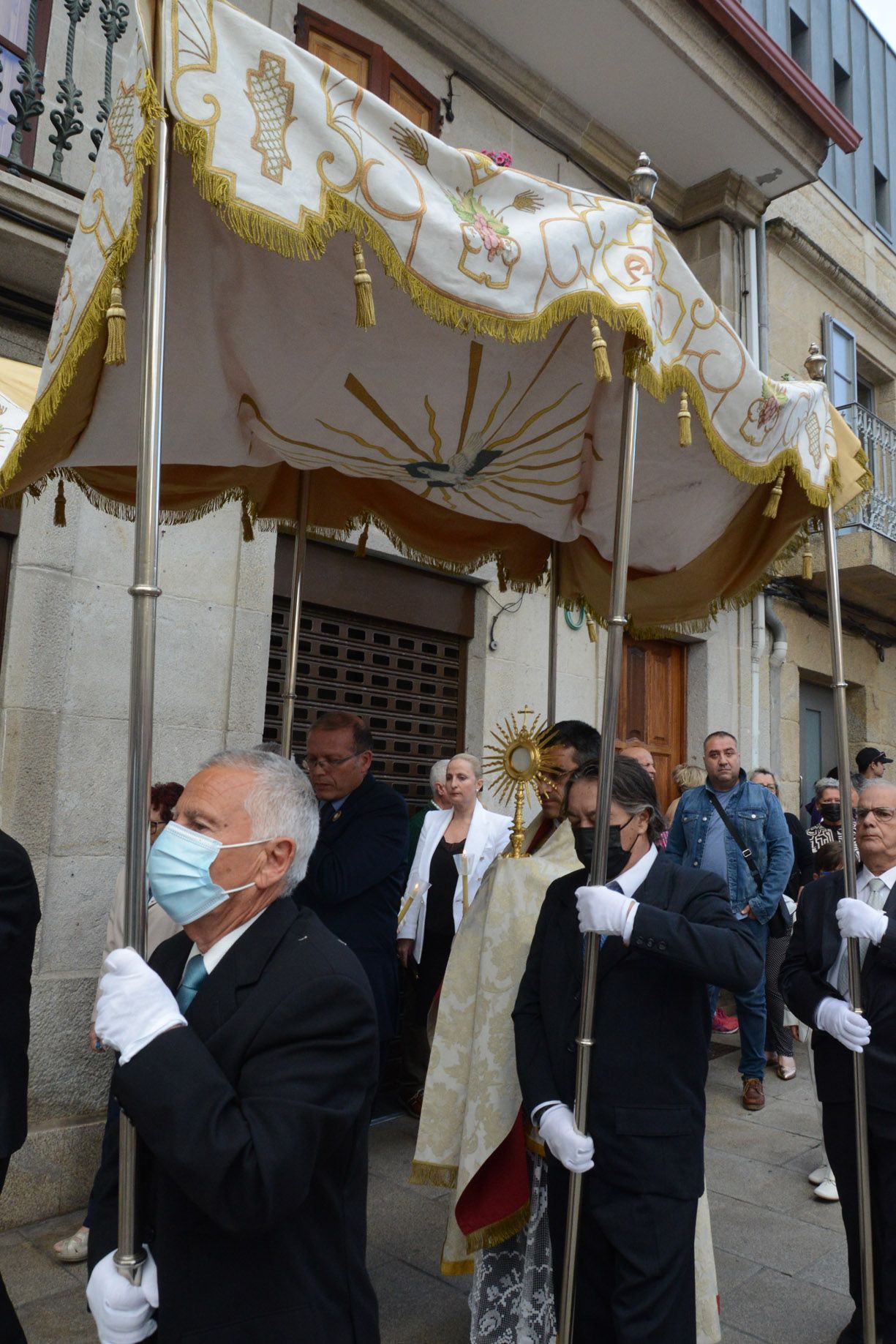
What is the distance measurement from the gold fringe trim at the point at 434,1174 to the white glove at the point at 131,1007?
1.57 meters

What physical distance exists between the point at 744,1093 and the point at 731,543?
330cm

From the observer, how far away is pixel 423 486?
3.87m

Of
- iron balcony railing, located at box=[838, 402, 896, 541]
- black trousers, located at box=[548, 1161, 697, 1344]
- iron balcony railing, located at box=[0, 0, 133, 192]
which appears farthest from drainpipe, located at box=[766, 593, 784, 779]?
black trousers, located at box=[548, 1161, 697, 1344]

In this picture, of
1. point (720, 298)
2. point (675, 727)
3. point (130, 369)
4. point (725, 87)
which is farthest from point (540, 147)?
point (130, 369)

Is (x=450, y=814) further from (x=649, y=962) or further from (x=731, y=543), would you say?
(x=649, y=962)

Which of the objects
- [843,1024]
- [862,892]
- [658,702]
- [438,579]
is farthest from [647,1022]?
[658,702]

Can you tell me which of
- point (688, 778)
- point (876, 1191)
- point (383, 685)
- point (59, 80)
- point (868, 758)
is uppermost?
point (59, 80)

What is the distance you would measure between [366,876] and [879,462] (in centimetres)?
903

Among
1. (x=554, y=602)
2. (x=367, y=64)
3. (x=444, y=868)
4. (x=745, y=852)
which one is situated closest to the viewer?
(x=554, y=602)

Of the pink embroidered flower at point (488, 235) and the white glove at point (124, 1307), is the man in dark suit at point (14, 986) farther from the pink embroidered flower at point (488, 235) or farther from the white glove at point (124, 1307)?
the pink embroidered flower at point (488, 235)

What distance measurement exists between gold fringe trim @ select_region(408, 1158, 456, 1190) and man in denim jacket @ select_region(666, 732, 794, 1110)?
9.69 ft

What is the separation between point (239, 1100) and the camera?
156 centimetres

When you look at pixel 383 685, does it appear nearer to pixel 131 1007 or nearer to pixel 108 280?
pixel 108 280

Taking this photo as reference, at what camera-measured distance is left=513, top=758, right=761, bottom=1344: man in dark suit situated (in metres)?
2.30
